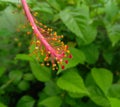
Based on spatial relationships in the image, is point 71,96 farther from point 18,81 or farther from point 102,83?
point 18,81

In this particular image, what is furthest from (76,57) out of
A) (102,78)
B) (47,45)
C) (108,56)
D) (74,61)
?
(47,45)

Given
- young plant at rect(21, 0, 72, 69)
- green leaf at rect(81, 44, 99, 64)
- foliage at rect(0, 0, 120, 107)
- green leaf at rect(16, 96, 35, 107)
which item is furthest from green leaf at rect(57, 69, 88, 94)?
young plant at rect(21, 0, 72, 69)

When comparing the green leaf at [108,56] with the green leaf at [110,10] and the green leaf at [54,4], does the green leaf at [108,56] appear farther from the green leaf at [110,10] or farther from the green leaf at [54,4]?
Result: the green leaf at [54,4]

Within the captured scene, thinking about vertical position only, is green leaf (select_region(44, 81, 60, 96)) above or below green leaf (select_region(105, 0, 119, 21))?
below

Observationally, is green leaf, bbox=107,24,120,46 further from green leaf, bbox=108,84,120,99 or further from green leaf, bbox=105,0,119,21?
green leaf, bbox=108,84,120,99

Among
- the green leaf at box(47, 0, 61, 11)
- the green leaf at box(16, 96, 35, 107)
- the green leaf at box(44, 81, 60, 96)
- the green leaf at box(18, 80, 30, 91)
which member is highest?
the green leaf at box(47, 0, 61, 11)

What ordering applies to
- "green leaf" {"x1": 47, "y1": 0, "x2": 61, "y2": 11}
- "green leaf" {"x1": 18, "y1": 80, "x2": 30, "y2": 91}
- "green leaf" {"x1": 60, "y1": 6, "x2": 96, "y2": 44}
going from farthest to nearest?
"green leaf" {"x1": 18, "y1": 80, "x2": 30, "y2": 91} < "green leaf" {"x1": 47, "y1": 0, "x2": 61, "y2": 11} < "green leaf" {"x1": 60, "y1": 6, "x2": 96, "y2": 44}

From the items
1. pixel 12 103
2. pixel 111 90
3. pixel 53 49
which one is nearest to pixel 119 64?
pixel 111 90

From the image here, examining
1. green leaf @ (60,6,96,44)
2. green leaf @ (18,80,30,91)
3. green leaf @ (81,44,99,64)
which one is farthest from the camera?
green leaf @ (18,80,30,91)

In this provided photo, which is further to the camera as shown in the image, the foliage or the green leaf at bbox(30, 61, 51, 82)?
the green leaf at bbox(30, 61, 51, 82)
